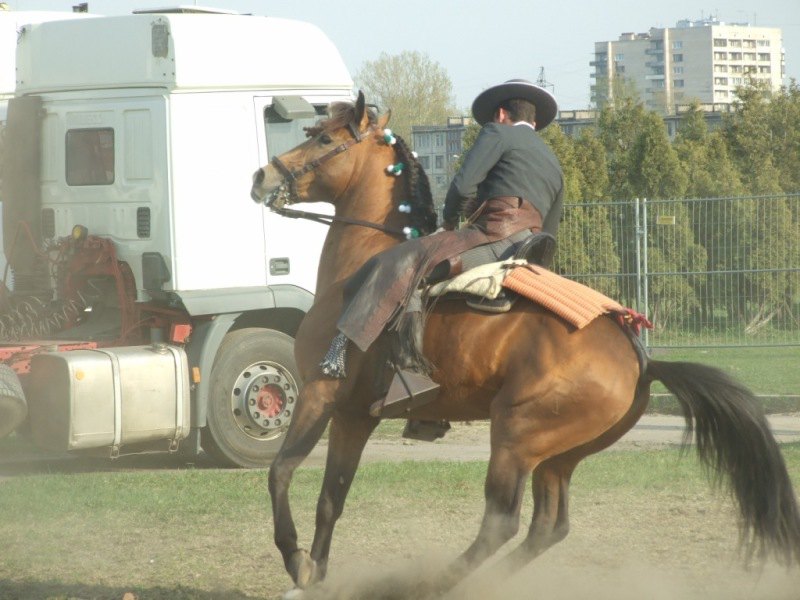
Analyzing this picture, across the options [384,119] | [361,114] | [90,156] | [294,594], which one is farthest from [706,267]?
[294,594]

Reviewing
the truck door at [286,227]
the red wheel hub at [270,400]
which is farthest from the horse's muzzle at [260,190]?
the red wheel hub at [270,400]

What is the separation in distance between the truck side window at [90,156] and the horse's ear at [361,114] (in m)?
4.66

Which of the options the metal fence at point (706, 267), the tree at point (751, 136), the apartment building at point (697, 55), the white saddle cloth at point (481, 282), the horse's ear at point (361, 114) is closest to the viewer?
the white saddle cloth at point (481, 282)

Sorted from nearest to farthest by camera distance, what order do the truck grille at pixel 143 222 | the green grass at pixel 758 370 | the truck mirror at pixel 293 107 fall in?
the truck grille at pixel 143 222 → the truck mirror at pixel 293 107 → the green grass at pixel 758 370

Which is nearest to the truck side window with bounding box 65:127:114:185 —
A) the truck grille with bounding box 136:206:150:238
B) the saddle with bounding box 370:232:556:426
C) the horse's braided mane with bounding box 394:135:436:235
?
the truck grille with bounding box 136:206:150:238

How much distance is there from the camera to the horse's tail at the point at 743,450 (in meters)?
5.82

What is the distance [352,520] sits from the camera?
827cm

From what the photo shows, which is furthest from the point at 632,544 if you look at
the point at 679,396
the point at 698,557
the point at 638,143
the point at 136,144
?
the point at 638,143

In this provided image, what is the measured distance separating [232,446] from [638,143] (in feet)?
53.8

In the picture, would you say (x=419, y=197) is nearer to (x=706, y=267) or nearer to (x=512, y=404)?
(x=512, y=404)

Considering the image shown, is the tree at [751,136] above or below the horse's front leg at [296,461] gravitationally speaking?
above

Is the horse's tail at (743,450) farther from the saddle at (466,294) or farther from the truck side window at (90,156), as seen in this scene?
the truck side window at (90,156)

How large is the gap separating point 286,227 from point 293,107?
3.50ft

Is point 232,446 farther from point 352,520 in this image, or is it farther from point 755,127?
point 755,127
